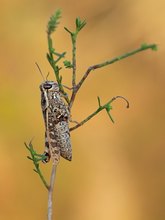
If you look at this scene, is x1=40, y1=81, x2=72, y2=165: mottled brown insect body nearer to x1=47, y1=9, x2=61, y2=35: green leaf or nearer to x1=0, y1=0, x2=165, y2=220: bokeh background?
x1=47, y1=9, x2=61, y2=35: green leaf

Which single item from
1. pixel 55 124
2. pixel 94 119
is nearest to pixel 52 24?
pixel 55 124

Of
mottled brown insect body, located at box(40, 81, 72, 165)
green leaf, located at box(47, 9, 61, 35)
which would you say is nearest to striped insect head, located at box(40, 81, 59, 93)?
mottled brown insect body, located at box(40, 81, 72, 165)

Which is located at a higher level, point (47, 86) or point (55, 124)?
point (47, 86)

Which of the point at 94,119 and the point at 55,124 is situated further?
the point at 94,119

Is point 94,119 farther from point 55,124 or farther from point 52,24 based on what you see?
point 52,24

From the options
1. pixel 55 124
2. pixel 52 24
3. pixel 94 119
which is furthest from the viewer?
pixel 94 119

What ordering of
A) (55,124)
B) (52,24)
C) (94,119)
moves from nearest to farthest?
(52,24) → (55,124) → (94,119)

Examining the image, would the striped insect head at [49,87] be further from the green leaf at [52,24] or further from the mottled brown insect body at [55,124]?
the green leaf at [52,24]

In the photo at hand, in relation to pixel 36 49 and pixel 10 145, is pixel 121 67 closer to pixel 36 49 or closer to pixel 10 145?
pixel 36 49
